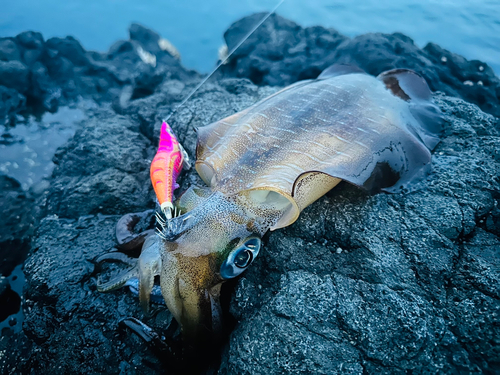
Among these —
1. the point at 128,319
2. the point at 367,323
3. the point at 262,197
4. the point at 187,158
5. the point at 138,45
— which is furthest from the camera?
the point at 138,45

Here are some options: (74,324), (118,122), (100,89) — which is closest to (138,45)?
(100,89)

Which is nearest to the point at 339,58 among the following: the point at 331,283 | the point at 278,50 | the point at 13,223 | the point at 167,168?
the point at 278,50

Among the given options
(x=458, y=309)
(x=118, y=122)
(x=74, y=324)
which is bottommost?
(x=74, y=324)

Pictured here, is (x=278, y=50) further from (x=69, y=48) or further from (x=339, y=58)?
(x=69, y=48)

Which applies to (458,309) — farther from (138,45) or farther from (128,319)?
(138,45)

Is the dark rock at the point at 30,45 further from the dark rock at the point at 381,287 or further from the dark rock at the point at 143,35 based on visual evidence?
the dark rock at the point at 381,287

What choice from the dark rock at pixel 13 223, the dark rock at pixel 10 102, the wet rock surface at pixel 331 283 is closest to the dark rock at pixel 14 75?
the dark rock at pixel 10 102

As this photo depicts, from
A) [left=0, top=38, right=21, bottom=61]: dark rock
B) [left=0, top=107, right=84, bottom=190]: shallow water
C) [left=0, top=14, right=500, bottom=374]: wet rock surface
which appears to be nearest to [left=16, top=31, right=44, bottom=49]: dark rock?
[left=0, top=38, right=21, bottom=61]: dark rock
